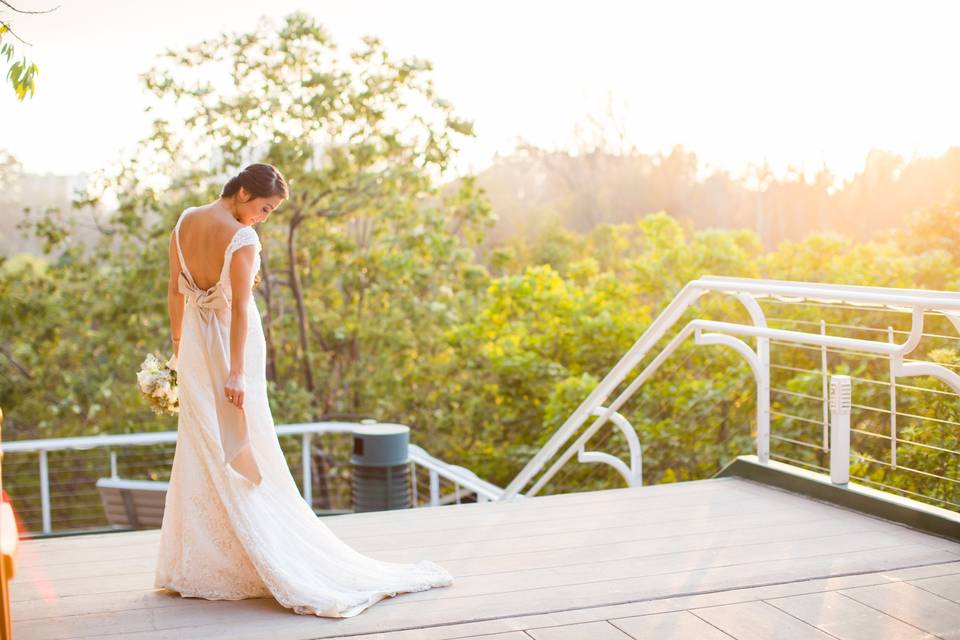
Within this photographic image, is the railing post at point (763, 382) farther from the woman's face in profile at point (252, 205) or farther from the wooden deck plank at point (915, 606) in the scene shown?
the woman's face in profile at point (252, 205)

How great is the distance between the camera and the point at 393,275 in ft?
33.2

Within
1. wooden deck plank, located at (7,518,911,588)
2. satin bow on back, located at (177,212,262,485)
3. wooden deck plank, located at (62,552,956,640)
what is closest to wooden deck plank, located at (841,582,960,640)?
wooden deck plank, located at (62,552,956,640)

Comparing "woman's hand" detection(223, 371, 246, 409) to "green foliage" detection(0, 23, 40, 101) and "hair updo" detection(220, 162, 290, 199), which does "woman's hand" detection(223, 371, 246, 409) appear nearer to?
"hair updo" detection(220, 162, 290, 199)

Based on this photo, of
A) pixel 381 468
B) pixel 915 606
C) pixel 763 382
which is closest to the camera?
pixel 915 606

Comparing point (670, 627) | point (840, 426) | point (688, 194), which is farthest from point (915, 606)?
point (688, 194)

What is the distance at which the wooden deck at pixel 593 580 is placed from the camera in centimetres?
279

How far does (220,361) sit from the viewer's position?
321cm

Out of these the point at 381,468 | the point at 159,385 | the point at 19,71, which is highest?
the point at 19,71

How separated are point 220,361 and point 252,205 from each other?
52 centimetres

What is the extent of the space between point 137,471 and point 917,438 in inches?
374

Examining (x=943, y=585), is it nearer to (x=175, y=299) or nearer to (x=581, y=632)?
(x=581, y=632)

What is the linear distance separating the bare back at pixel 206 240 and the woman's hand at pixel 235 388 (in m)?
0.33

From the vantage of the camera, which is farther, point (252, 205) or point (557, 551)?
point (557, 551)

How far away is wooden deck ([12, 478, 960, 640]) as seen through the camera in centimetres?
279
